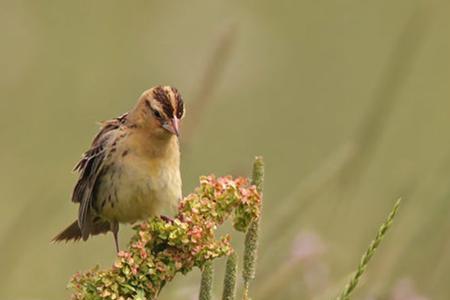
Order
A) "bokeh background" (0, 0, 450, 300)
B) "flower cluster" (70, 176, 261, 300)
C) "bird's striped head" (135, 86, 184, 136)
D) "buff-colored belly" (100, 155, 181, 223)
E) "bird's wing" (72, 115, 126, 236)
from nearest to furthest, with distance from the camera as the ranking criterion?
"flower cluster" (70, 176, 261, 300)
"bokeh background" (0, 0, 450, 300)
"bird's striped head" (135, 86, 184, 136)
"buff-colored belly" (100, 155, 181, 223)
"bird's wing" (72, 115, 126, 236)

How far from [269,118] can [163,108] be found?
4982 millimetres

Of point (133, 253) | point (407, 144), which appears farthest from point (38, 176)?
point (133, 253)

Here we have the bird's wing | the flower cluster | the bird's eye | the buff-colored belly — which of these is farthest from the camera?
the bird's wing

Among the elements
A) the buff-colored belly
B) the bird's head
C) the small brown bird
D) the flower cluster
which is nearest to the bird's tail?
the small brown bird

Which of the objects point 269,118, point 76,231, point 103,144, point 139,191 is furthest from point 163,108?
point 269,118

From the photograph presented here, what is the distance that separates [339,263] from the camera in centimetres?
563

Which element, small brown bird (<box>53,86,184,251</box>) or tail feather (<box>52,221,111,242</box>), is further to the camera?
tail feather (<box>52,221,111,242</box>)

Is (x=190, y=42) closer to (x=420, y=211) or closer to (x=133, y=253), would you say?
(x=420, y=211)

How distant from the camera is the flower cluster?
4023 millimetres

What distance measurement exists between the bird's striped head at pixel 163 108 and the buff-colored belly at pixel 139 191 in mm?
171

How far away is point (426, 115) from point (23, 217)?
5.02 meters

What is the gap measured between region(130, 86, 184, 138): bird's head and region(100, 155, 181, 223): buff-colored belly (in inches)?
6.1

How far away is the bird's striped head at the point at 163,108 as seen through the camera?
5.45 m

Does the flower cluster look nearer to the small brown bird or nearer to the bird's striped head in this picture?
the bird's striped head
